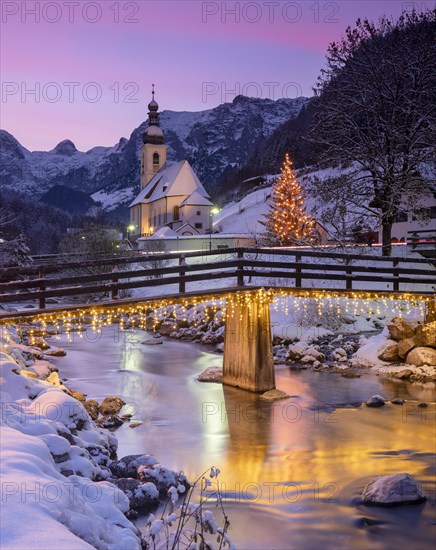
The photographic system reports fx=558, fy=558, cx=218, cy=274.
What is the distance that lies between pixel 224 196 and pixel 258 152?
2346 centimetres

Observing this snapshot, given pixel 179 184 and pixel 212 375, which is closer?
pixel 212 375

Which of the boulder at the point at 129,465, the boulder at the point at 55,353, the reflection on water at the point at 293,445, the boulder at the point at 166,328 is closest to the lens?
the reflection on water at the point at 293,445

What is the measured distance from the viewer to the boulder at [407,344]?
65.6 ft

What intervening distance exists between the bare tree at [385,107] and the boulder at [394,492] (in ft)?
56.5

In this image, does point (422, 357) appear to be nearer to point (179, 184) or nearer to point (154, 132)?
point (179, 184)

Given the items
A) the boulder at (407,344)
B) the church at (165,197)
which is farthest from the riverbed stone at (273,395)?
the church at (165,197)

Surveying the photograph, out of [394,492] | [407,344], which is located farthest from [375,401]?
[394,492]

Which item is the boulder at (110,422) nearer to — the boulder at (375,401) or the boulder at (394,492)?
the boulder at (394,492)

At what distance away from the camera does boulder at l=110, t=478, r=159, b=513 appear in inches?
352

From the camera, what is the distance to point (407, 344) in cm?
2014

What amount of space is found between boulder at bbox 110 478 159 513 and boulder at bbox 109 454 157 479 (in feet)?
2.28

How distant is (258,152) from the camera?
128 meters

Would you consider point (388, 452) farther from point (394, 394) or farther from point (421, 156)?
point (421, 156)

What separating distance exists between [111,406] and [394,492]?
27.6ft
